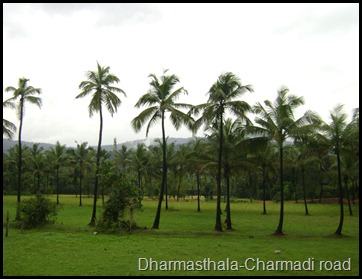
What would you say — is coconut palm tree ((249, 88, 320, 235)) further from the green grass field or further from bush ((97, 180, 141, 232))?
bush ((97, 180, 141, 232))

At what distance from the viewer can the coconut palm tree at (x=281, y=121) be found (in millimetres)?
20016

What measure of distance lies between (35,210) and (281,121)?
56.7ft

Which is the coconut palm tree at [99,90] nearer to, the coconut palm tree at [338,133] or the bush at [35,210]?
the bush at [35,210]

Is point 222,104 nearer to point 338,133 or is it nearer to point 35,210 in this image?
point 338,133

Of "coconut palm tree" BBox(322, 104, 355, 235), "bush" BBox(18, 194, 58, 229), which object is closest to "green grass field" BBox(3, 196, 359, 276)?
"bush" BBox(18, 194, 58, 229)

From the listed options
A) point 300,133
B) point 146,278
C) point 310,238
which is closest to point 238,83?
point 300,133

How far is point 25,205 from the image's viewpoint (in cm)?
2192

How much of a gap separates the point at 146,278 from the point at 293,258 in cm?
649

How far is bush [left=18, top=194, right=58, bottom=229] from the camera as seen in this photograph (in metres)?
21.5

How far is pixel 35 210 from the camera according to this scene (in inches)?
854

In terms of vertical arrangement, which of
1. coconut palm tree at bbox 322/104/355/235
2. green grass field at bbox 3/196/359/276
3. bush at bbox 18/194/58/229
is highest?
coconut palm tree at bbox 322/104/355/235

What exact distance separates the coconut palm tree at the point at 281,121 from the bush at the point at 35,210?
14.9m

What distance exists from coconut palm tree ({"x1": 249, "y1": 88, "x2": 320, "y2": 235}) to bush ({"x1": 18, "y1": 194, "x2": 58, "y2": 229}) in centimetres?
1488

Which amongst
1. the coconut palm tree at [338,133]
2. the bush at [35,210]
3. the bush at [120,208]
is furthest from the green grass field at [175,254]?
the coconut palm tree at [338,133]
